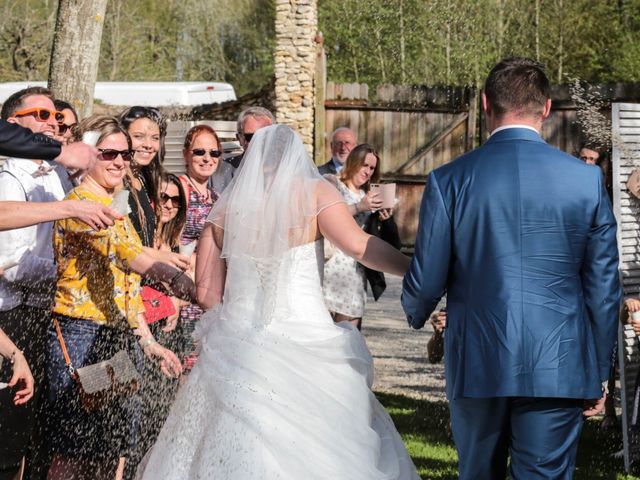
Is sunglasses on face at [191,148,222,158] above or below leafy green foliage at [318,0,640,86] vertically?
below

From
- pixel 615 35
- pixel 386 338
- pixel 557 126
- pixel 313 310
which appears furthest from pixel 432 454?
pixel 615 35

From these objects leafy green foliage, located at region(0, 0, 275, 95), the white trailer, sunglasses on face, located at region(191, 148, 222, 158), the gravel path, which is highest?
leafy green foliage, located at region(0, 0, 275, 95)

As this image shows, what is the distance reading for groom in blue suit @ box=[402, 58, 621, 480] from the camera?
13.4ft

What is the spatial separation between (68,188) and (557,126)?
43.4ft

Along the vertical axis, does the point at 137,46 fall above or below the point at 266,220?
above

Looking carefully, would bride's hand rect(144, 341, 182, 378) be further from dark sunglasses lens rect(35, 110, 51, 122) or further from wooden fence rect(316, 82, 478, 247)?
wooden fence rect(316, 82, 478, 247)

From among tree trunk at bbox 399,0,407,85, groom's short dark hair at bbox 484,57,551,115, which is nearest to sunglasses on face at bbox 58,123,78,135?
groom's short dark hair at bbox 484,57,551,115

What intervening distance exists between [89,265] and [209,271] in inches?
22.0

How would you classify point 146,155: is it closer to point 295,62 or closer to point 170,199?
point 170,199

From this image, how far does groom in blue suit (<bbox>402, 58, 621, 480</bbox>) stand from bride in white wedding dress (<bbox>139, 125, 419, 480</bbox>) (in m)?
0.56

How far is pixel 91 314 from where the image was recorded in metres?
4.96

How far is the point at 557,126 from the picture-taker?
17578mm

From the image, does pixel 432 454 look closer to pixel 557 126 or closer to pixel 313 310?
pixel 313 310

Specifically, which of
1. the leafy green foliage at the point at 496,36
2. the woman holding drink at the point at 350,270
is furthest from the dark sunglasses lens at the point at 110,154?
the leafy green foliage at the point at 496,36
